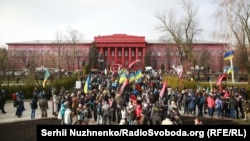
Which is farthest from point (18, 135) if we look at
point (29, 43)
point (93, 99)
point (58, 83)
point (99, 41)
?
point (29, 43)

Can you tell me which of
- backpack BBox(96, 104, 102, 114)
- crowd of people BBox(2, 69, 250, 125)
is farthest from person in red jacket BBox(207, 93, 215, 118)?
backpack BBox(96, 104, 102, 114)

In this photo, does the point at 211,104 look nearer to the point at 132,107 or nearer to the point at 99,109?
the point at 132,107

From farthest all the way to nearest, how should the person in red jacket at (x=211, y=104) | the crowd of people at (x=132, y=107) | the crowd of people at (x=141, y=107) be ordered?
the person in red jacket at (x=211, y=104) → the crowd of people at (x=132, y=107) → the crowd of people at (x=141, y=107)

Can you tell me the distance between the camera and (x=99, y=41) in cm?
9019

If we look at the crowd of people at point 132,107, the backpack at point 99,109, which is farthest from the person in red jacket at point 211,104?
the backpack at point 99,109

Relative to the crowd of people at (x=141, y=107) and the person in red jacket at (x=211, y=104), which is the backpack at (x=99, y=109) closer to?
the crowd of people at (x=141, y=107)

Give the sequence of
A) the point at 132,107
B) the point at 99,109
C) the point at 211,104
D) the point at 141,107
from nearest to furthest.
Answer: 1. the point at 132,107
2. the point at 141,107
3. the point at 99,109
4. the point at 211,104

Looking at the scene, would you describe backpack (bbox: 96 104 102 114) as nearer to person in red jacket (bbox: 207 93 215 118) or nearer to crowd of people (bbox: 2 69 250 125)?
crowd of people (bbox: 2 69 250 125)

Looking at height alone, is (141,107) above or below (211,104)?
above

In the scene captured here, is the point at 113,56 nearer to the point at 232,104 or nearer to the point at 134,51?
the point at 134,51

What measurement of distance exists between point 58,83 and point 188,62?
24.3 meters

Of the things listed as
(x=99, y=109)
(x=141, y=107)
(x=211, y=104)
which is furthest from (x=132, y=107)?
(x=211, y=104)

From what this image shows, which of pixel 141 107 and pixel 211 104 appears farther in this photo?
pixel 211 104

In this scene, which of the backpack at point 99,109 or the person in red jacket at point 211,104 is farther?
the person in red jacket at point 211,104
